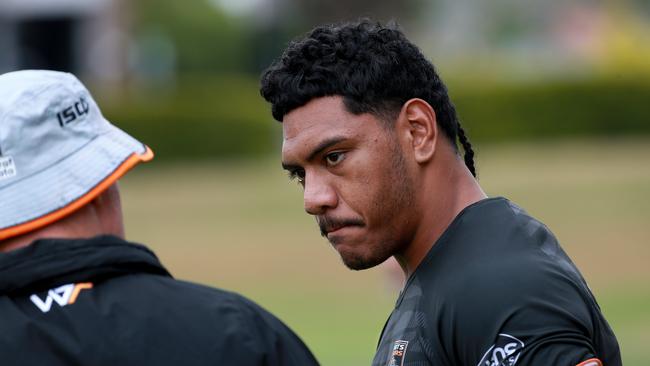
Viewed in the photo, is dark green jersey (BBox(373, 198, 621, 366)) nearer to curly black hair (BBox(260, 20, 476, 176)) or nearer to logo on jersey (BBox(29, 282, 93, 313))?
curly black hair (BBox(260, 20, 476, 176))

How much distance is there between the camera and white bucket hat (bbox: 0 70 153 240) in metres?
2.91

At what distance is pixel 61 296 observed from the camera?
288 cm

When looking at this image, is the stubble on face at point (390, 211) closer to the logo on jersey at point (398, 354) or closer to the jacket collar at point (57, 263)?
the logo on jersey at point (398, 354)

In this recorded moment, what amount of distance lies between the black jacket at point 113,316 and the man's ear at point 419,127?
723mm

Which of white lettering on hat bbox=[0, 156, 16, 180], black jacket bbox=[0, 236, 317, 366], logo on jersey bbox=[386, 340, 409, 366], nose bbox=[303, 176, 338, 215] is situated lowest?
logo on jersey bbox=[386, 340, 409, 366]

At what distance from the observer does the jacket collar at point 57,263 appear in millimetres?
2873

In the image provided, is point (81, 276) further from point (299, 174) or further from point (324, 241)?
point (324, 241)

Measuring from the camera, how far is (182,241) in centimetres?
2256

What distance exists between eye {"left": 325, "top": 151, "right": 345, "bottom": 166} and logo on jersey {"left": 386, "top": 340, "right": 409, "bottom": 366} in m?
0.53

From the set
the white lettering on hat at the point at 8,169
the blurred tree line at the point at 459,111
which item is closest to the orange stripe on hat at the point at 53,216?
the white lettering on hat at the point at 8,169

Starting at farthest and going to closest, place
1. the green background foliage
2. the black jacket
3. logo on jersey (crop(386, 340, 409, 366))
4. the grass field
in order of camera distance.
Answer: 1. the green background foliage
2. the grass field
3. logo on jersey (crop(386, 340, 409, 366))
4. the black jacket

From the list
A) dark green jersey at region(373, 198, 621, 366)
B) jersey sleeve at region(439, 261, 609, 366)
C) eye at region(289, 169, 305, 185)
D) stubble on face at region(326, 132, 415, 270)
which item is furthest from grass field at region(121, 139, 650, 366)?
jersey sleeve at region(439, 261, 609, 366)

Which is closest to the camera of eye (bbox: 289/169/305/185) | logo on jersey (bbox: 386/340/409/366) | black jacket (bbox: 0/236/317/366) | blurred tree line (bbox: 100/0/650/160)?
black jacket (bbox: 0/236/317/366)

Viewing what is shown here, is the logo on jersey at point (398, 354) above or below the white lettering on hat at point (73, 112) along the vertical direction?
below
